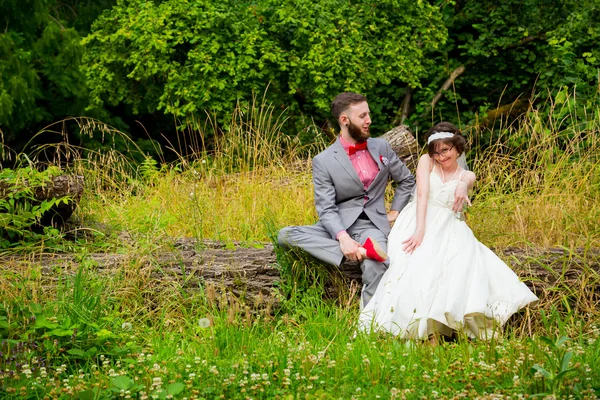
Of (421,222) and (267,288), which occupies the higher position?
(421,222)

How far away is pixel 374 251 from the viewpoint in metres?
5.00

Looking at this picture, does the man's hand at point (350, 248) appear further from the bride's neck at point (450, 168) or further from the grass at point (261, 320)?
the bride's neck at point (450, 168)

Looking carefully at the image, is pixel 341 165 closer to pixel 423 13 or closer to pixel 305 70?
pixel 305 70

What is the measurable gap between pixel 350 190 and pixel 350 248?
50 cm

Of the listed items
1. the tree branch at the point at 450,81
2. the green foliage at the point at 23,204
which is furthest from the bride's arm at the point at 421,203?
the tree branch at the point at 450,81

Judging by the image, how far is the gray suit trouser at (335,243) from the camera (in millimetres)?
5039

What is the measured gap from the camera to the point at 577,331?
495 centimetres

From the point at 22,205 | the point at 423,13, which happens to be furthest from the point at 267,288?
the point at 423,13

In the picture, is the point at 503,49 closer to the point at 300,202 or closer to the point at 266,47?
the point at 266,47

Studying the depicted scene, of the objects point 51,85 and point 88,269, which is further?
point 51,85

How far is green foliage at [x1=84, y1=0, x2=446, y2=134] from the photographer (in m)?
9.31

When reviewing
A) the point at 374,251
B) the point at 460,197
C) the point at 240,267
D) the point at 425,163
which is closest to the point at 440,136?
the point at 425,163

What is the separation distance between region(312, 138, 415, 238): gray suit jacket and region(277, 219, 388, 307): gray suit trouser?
0.06 m

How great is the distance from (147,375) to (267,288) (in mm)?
1448
